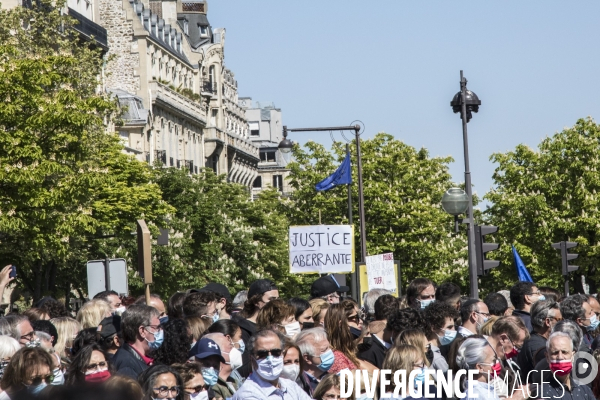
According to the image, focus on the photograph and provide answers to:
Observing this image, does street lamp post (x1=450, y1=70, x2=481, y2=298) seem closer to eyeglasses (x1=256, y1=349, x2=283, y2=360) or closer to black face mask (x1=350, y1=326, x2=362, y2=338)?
black face mask (x1=350, y1=326, x2=362, y2=338)

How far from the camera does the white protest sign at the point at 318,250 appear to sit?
72.3 feet

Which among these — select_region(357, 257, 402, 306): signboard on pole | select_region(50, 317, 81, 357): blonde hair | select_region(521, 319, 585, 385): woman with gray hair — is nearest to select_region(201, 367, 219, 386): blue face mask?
select_region(521, 319, 585, 385): woman with gray hair

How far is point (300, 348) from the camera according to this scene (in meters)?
8.41

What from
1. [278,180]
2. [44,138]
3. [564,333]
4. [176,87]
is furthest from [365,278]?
[278,180]

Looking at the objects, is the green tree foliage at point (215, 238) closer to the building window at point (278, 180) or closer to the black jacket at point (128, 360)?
the black jacket at point (128, 360)

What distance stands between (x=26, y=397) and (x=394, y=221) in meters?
60.6

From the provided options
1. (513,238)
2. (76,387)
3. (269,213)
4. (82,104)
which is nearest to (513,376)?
(76,387)

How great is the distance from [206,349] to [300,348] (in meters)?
0.65

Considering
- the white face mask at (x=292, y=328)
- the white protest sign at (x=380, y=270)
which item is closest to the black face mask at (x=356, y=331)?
the white face mask at (x=292, y=328)

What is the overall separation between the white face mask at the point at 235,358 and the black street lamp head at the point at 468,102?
10.9 meters

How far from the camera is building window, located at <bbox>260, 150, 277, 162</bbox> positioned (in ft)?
480

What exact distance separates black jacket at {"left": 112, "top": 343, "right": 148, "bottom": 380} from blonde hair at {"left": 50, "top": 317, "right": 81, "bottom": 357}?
1923 mm

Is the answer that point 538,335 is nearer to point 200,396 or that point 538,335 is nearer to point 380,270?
point 200,396

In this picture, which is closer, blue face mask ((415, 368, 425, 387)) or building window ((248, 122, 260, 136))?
blue face mask ((415, 368, 425, 387))
